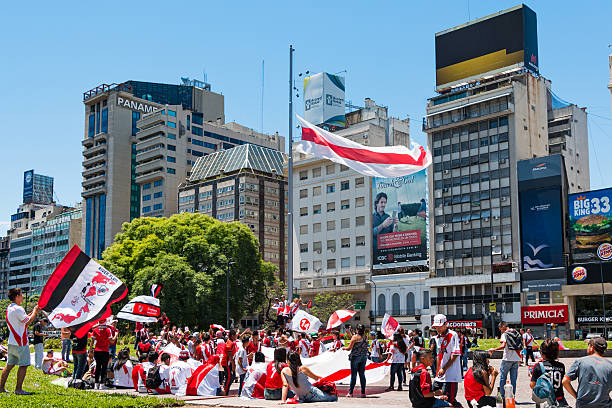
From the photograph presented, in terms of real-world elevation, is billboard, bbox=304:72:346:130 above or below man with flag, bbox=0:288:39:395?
above

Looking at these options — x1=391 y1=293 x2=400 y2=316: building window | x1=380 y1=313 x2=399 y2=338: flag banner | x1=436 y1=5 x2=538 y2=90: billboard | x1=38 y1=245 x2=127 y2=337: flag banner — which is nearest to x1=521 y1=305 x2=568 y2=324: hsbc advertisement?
x1=380 y1=313 x2=399 y2=338: flag banner

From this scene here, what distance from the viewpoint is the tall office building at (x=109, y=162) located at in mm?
125188

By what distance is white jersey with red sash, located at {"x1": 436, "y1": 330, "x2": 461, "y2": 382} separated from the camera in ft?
41.0

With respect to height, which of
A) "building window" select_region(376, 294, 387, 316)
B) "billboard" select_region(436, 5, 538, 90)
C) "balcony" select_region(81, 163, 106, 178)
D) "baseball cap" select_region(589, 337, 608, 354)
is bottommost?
"building window" select_region(376, 294, 387, 316)

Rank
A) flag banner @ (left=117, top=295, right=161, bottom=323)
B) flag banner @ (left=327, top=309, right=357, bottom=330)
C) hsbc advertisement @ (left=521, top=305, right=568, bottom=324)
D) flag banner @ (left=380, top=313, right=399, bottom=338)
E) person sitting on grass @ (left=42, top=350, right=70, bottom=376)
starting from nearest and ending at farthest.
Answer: person sitting on grass @ (left=42, top=350, right=70, bottom=376), flag banner @ (left=327, top=309, right=357, bottom=330), flag banner @ (left=380, top=313, right=399, bottom=338), flag banner @ (left=117, top=295, right=161, bottom=323), hsbc advertisement @ (left=521, top=305, right=568, bottom=324)

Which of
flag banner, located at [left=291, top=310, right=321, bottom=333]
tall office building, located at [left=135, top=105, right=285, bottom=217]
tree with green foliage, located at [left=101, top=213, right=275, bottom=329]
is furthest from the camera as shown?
tall office building, located at [left=135, top=105, right=285, bottom=217]

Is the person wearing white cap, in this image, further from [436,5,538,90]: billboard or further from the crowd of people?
[436,5,538,90]: billboard

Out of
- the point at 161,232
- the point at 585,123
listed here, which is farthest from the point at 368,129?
the point at 161,232

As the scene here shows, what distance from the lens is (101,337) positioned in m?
18.0

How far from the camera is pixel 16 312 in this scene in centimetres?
1280

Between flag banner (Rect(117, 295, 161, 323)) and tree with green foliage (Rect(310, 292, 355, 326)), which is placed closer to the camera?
flag banner (Rect(117, 295, 161, 323))

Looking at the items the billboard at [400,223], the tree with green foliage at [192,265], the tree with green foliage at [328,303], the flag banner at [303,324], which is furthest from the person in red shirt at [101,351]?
the billboard at [400,223]

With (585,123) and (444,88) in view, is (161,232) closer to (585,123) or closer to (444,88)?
(444,88)

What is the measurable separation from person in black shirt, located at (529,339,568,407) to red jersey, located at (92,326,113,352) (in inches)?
456
